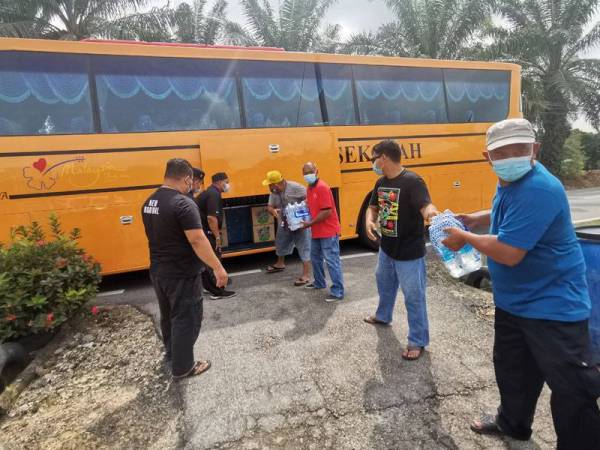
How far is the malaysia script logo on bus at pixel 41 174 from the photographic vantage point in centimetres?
456

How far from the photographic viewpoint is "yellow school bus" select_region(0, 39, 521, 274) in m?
4.61

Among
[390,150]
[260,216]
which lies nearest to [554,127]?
[260,216]

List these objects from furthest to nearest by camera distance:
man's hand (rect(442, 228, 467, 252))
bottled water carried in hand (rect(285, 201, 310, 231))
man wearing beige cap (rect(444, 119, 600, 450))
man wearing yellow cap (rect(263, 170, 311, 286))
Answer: man wearing yellow cap (rect(263, 170, 311, 286)), bottled water carried in hand (rect(285, 201, 310, 231)), man's hand (rect(442, 228, 467, 252)), man wearing beige cap (rect(444, 119, 600, 450))

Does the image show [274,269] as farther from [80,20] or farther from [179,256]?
[80,20]

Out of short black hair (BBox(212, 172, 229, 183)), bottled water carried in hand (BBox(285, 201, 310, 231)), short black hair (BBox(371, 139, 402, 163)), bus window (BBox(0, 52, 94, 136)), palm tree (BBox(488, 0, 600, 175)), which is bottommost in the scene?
bottled water carried in hand (BBox(285, 201, 310, 231))

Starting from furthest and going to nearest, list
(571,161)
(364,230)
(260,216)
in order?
1. (571,161)
2. (364,230)
3. (260,216)

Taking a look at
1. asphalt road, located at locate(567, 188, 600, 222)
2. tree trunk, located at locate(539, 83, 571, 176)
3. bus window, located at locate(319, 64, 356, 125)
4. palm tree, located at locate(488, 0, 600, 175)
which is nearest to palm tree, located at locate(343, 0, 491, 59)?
palm tree, located at locate(488, 0, 600, 175)

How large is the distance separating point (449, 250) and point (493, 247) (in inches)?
19.9

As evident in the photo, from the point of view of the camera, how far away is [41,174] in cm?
461

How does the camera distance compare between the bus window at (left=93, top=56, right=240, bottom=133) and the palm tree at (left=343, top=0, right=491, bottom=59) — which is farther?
the palm tree at (left=343, top=0, right=491, bottom=59)

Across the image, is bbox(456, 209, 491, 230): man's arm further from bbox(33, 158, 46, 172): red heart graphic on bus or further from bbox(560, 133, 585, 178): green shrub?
bbox(560, 133, 585, 178): green shrub

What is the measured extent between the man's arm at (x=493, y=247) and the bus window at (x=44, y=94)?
476 cm

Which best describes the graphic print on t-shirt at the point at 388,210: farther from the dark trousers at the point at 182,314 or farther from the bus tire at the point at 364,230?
the bus tire at the point at 364,230

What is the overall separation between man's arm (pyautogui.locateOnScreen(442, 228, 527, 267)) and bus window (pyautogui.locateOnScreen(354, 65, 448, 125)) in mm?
4605
